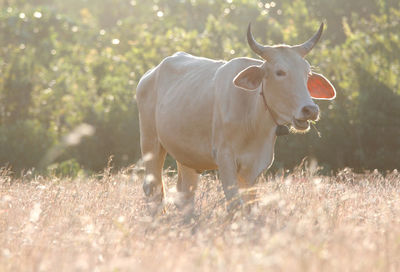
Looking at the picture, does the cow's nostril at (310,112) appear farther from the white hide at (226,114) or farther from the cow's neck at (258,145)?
the cow's neck at (258,145)

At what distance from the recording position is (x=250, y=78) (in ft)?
22.2

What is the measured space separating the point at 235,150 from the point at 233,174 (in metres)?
0.24

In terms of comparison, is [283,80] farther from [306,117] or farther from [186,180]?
[186,180]

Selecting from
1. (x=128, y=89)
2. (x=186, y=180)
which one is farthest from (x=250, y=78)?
(x=128, y=89)

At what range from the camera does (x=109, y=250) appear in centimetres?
460

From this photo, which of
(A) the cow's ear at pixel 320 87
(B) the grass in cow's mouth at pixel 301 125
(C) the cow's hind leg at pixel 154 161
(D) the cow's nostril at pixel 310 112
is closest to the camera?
(D) the cow's nostril at pixel 310 112

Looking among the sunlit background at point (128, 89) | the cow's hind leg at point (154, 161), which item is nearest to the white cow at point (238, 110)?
the cow's hind leg at point (154, 161)

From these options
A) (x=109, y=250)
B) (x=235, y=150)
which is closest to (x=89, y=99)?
(x=235, y=150)

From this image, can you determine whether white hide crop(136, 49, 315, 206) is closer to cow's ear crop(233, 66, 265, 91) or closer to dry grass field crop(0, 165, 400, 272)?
cow's ear crop(233, 66, 265, 91)

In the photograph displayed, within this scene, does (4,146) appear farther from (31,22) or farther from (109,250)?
(109,250)

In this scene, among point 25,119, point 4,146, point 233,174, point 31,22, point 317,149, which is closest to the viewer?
point 233,174

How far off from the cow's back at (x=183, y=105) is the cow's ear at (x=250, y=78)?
2.24 feet

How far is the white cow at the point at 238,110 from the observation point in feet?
22.0

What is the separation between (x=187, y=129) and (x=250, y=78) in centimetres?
117
